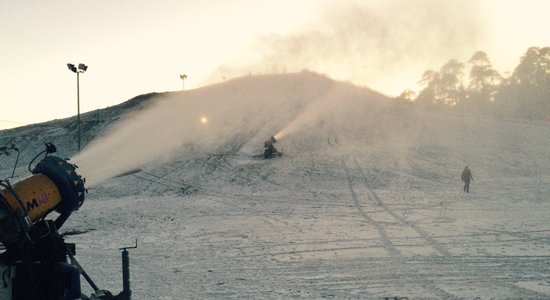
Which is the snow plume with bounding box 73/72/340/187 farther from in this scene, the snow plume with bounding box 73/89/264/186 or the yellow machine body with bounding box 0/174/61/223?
the yellow machine body with bounding box 0/174/61/223

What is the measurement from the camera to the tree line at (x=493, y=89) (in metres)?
80.5

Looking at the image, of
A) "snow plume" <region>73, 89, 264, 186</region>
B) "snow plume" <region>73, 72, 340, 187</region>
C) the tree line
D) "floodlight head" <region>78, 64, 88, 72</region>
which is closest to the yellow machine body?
"snow plume" <region>73, 89, 264, 186</region>

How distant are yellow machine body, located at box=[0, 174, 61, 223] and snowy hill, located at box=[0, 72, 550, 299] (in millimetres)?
3640

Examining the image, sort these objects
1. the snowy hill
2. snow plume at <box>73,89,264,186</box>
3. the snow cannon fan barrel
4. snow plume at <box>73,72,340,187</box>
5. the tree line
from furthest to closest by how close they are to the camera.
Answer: the tree line, snow plume at <box>73,72,340,187</box>, snow plume at <box>73,89,264,186</box>, the snowy hill, the snow cannon fan barrel

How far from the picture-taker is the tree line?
80.5 m

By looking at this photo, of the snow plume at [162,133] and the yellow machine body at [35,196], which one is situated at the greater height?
the snow plume at [162,133]

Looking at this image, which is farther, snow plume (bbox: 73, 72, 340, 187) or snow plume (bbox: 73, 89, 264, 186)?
snow plume (bbox: 73, 72, 340, 187)

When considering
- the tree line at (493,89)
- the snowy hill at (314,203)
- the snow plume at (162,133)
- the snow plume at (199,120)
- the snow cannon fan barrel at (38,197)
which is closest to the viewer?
the snow cannon fan barrel at (38,197)

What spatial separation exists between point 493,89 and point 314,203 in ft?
293

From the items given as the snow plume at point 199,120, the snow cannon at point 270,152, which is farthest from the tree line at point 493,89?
the snow cannon at point 270,152

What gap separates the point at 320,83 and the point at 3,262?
240 feet

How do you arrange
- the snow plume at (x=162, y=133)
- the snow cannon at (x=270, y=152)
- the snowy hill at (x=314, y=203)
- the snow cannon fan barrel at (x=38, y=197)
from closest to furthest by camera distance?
the snow cannon fan barrel at (x=38, y=197)
the snowy hill at (x=314, y=203)
the snow cannon at (x=270, y=152)
the snow plume at (x=162, y=133)

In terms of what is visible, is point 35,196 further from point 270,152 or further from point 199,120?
point 199,120

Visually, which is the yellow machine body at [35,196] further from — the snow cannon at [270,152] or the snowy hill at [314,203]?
the snow cannon at [270,152]
